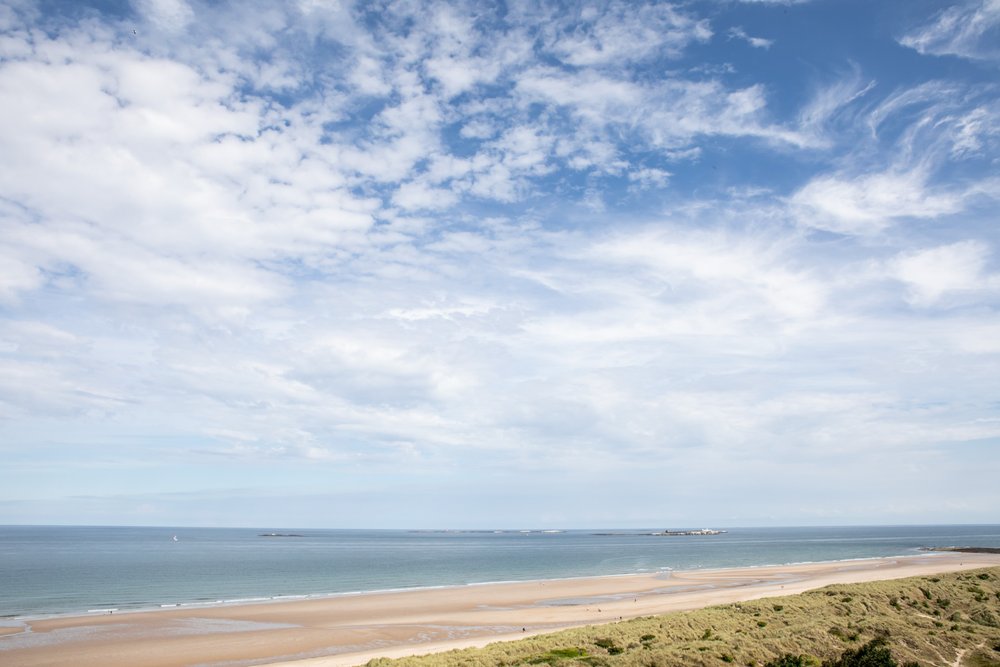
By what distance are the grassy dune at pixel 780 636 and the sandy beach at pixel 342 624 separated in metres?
6.84

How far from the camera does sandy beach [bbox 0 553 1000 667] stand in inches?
1053

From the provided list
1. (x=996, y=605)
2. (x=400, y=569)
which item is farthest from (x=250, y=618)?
(x=400, y=569)

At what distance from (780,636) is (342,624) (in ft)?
76.3

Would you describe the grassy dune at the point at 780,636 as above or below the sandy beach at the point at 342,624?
above

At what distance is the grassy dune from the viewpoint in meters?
18.0

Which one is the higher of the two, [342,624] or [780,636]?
[780,636]

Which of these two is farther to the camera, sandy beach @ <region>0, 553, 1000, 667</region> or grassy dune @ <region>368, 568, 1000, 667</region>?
sandy beach @ <region>0, 553, 1000, 667</region>

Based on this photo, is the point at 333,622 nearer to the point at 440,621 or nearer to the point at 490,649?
the point at 440,621

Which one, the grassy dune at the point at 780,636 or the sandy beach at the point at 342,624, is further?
the sandy beach at the point at 342,624

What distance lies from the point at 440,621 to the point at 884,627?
853 inches

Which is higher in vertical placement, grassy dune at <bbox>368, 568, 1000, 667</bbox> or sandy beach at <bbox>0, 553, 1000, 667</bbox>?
grassy dune at <bbox>368, 568, 1000, 667</bbox>

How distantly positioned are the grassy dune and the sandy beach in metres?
6.84

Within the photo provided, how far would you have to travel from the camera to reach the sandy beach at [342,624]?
26.7 metres

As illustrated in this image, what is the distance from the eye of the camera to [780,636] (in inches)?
765
